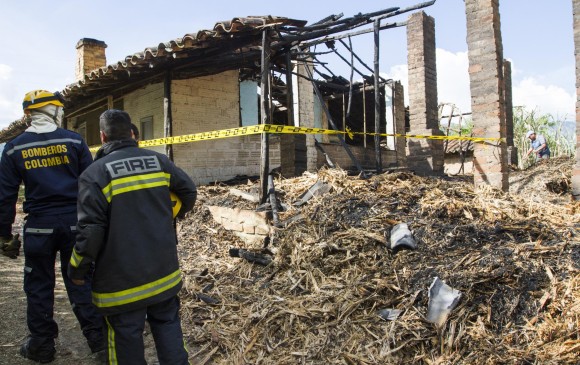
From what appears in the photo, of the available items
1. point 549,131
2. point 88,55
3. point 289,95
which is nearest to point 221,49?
point 289,95

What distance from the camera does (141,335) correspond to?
2564 mm

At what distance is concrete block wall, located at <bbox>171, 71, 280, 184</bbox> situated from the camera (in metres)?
8.99

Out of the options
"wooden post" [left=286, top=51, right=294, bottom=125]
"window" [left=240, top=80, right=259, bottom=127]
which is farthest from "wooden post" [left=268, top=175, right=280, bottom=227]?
"window" [left=240, top=80, right=259, bottom=127]

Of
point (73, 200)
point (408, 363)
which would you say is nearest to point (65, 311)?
point (73, 200)

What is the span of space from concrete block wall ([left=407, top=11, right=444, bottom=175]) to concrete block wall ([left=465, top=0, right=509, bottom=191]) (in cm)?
281

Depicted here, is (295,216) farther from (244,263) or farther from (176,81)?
(176,81)

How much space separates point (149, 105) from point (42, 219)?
6795mm

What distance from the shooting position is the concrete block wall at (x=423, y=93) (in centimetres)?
982

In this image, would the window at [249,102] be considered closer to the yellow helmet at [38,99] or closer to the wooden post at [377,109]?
the wooden post at [377,109]

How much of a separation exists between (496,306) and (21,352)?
3.75m

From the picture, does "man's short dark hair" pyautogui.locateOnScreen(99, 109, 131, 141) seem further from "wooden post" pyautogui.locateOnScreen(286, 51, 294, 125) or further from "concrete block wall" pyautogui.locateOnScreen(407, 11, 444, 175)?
"concrete block wall" pyautogui.locateOnScreen(407, 11, 444, 175)

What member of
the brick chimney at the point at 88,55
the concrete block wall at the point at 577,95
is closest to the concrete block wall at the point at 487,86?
the concrete block wall at the point at 577,95

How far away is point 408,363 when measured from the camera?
123 inches

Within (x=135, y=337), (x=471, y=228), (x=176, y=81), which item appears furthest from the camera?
(x=176, y=81)
